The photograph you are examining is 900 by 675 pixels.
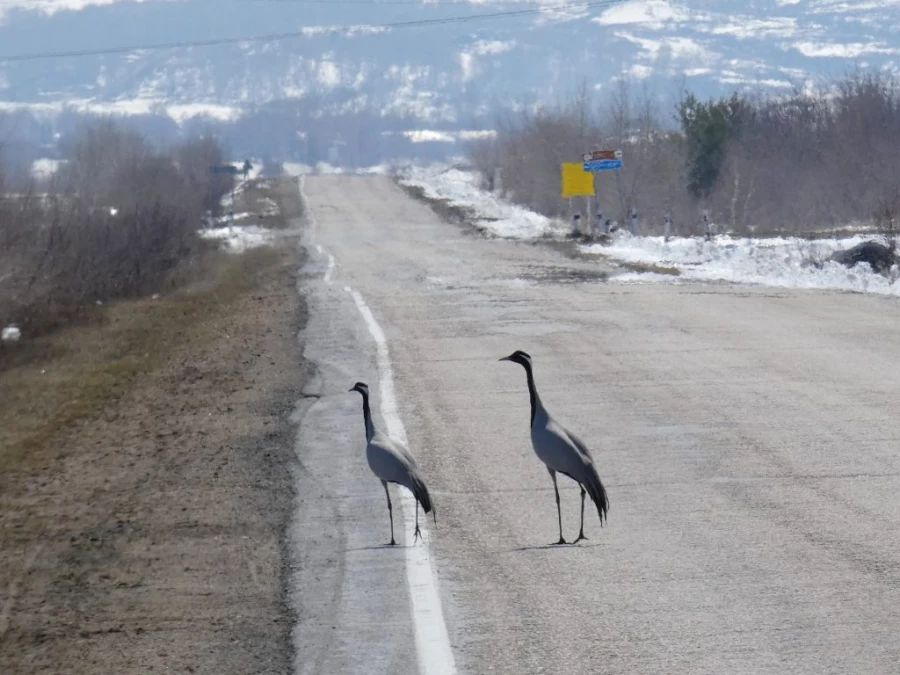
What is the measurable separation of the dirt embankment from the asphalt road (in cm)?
31

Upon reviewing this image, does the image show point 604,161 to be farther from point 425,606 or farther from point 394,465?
point 425,606

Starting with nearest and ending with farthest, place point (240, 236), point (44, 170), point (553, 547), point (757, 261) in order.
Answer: point (553, 547) < point (757, 261) < point (240, 236) < point (44, 170)

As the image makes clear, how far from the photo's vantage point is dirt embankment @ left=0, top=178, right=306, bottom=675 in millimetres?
6844

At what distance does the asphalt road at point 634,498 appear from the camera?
6441mm

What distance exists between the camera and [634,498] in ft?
30.0

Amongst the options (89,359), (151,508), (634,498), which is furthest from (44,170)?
(634,498)

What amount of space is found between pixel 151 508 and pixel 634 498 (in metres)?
3.14

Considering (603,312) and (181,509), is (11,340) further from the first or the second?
(181,509)

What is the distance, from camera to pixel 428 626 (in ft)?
22.1

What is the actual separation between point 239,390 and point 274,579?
274 inches

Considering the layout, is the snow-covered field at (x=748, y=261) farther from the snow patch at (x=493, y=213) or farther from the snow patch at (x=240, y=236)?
the snow patch at (x=240, y=236)

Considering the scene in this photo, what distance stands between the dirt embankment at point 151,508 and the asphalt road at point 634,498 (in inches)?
12.4

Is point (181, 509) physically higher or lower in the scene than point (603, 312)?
higher

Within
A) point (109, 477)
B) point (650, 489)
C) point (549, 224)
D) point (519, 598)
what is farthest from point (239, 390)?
point (549, 224)
